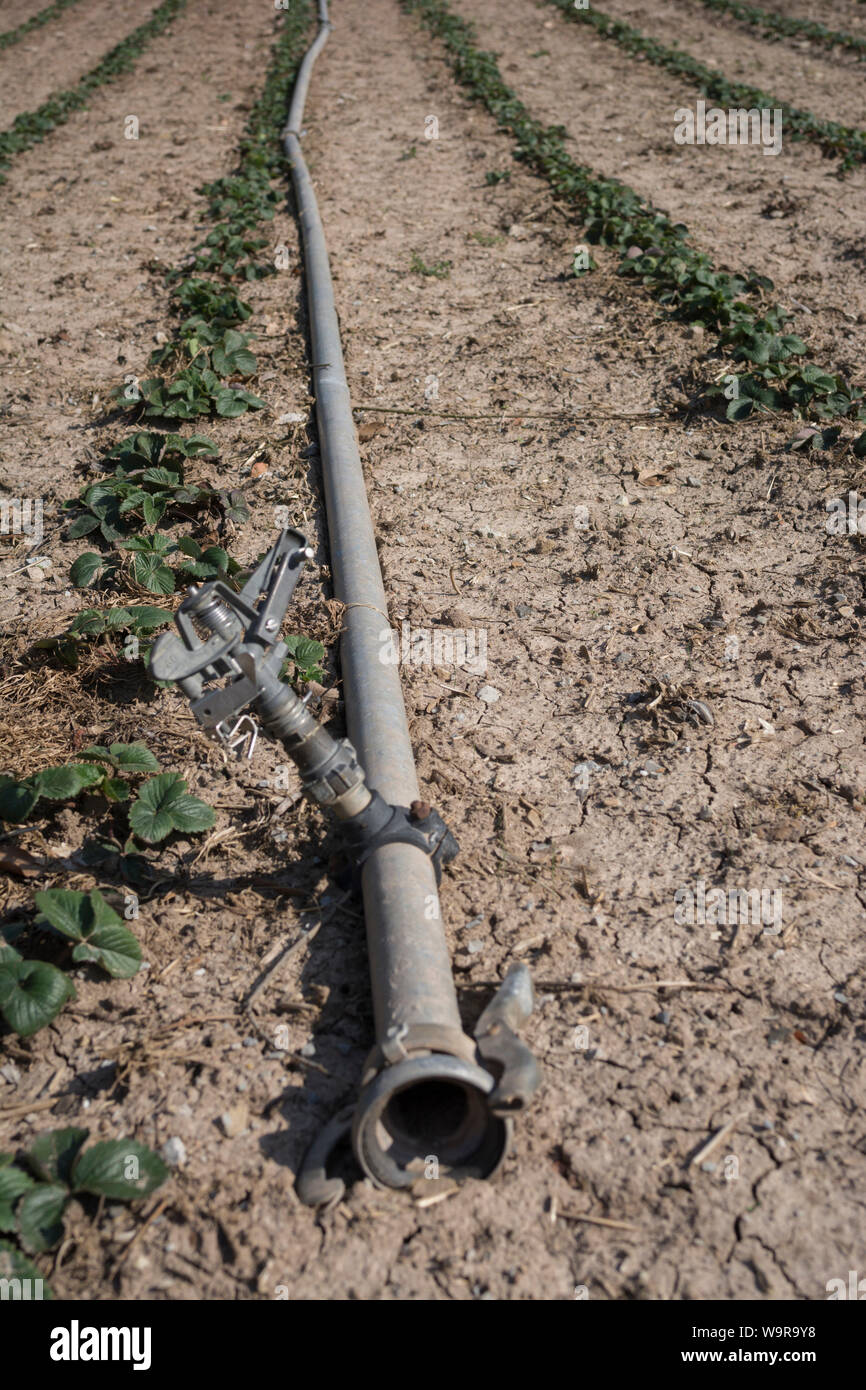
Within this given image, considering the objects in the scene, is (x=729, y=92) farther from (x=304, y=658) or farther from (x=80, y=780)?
(x=80, y=780)

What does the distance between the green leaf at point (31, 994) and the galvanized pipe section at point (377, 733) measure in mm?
759

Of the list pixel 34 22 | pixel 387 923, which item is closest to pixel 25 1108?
pixel 387 923

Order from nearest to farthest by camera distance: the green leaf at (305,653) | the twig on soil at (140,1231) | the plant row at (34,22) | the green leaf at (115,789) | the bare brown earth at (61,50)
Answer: the twig on soil at (140,1231) → the green leaf at (115,789) → the green leaf at (305,653) → the bare brown earth at (61,50) → the plant row at (34,22)

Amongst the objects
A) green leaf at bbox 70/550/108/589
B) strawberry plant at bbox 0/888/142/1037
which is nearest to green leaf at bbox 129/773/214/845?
strawberry plant at bbox 0/888/142/1037

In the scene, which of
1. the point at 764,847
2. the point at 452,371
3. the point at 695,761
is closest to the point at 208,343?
the point at 452,371

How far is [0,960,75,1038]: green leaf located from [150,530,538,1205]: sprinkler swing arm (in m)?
0.71

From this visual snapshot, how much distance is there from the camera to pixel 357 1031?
247cm

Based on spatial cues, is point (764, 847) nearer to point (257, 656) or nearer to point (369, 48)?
point (257, 656)

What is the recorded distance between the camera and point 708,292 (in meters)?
5.68

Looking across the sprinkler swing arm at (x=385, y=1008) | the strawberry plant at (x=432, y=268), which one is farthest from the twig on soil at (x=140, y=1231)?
the strawberry plant at (x=432, y=268)

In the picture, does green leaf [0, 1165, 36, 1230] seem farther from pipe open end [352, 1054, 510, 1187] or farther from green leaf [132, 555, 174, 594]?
green leaf [132, 555, 174, 594]

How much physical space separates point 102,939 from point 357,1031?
691 millimetres

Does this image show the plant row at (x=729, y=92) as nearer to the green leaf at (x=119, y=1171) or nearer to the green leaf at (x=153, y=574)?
the green leaf at (x=153, y=574)

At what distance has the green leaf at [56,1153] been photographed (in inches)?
83.3
